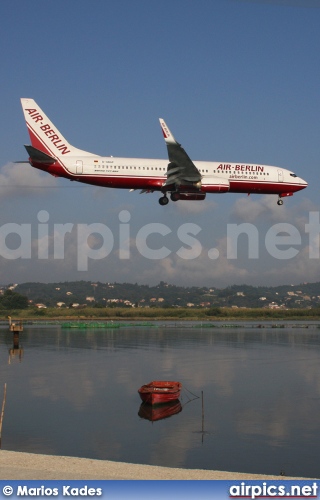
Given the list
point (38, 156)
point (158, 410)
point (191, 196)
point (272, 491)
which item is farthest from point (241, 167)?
point (272, 491)

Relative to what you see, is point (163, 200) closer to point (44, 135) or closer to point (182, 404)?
point (44, 135)

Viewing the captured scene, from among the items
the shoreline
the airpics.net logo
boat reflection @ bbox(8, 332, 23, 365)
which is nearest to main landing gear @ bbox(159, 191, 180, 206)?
the shoreline

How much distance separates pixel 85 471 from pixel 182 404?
39731 millimetres

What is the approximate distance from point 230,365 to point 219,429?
49.3m

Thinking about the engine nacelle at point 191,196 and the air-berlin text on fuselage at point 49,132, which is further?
the air-berlin text on fuselage at point 49,132

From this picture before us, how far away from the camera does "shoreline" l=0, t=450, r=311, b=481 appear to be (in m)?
36.3

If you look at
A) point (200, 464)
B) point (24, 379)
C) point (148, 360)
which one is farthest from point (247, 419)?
point (148, 360)

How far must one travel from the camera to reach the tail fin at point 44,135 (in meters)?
72.6

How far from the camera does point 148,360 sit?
119m

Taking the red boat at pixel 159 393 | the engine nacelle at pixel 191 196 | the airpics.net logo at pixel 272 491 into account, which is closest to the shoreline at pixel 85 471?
the airpics.net logo at pixel 272 491

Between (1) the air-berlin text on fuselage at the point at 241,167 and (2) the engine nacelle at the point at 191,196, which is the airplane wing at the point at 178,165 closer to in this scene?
(2) the engine nacelle at the point at 191,196

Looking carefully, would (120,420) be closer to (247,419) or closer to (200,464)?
(247,419)

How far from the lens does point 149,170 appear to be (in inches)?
2734

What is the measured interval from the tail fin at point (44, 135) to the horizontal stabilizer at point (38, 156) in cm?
386
